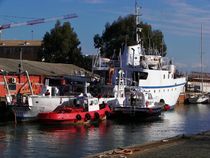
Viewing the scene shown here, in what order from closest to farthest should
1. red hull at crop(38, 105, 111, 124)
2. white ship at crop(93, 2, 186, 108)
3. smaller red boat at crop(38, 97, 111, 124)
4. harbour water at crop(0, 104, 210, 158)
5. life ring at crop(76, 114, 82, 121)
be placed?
harbour water at crop(0, 104, 210, 158), red hull at crop(38, 105, 111, 124), smaller red boat at crop(38, 97, 111, 124), life ring at crop(76, 114, 82, 121), white ship at crop(93, 2, 186, 108)

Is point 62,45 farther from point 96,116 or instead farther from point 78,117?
point 78,117

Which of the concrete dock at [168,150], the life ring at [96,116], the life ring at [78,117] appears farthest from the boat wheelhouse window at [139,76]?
the concrete dock at [168,150]

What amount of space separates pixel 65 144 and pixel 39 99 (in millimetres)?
17512

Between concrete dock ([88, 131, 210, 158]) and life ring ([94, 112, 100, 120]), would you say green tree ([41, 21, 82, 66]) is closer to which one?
life ring ([94, 112, 100, 120])

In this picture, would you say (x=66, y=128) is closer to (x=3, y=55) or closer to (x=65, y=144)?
(x=65, y=144)

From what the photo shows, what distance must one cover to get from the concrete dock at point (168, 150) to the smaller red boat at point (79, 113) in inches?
842

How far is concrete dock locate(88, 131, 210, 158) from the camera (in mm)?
20536

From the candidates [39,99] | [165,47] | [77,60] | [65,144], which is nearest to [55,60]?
[77,60]

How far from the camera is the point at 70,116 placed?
154ft

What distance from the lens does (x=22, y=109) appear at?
48.3 metres

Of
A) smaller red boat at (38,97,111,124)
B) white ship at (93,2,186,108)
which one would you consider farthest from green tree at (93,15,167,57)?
smaller red boat at (38,97,111,124)

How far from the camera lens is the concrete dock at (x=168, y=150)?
20536mm

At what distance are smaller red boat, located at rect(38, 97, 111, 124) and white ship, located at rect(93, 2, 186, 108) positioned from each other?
8.04 meters

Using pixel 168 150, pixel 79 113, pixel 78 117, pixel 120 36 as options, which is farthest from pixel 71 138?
pixel 120 36
